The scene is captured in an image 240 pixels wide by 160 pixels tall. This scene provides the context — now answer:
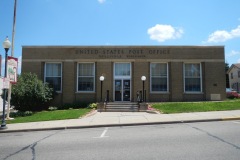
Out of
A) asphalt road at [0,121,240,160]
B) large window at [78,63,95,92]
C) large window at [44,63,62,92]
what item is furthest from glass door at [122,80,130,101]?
asphalt road at [0,121,240,160]

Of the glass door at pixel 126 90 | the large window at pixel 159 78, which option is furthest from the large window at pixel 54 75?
the large window at pixel 159 78

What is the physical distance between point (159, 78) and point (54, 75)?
10783 millimetres

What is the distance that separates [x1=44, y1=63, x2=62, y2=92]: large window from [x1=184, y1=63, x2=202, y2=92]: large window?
1292cm

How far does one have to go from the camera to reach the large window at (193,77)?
84.2 feet

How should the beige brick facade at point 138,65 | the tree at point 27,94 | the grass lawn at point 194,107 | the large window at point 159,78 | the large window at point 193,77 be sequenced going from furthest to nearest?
the large window at point 193,77, the large window at point 159,78, the beige brick facade at point 138,65, the tree at point 27,94, the grass lawn at point 194,107

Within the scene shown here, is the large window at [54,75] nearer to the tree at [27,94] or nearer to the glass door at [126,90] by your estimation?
the tree at [27,94]

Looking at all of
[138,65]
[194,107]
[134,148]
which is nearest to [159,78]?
[138,65]

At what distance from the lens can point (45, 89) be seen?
23.7 metres

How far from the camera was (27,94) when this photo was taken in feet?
70.1

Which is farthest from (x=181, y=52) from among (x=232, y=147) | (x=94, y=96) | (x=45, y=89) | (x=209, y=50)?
(x=232, y=147)

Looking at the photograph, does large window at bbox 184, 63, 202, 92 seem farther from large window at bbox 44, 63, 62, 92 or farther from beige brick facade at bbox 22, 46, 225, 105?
large window at bbox 44, 63, 62, 92

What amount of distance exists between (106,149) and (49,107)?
58.1 ft

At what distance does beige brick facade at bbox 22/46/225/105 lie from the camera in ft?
83.0

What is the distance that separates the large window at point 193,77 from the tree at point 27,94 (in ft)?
46.2
